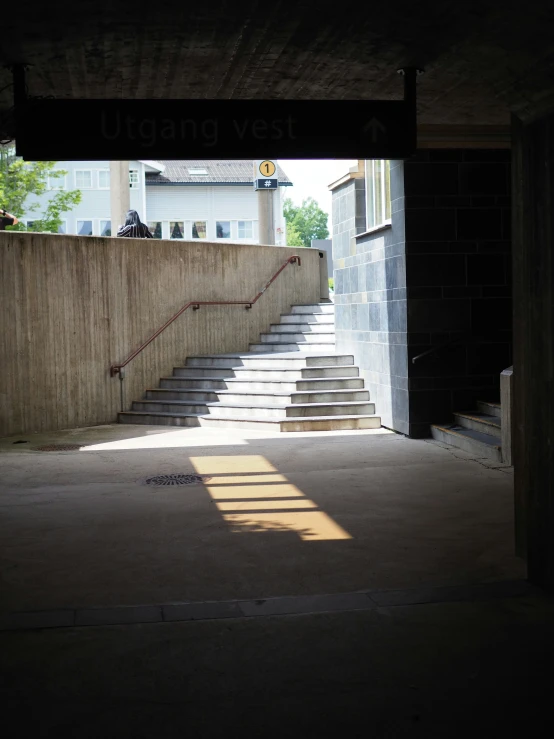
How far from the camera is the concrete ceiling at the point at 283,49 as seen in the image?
4.08 m

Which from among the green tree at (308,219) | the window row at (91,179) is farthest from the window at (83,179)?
the green tree at (308,219)

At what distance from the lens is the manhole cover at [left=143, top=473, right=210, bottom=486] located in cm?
843

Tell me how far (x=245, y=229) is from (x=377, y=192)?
28426 millimetres

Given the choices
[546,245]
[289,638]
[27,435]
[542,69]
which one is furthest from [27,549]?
[27,435]

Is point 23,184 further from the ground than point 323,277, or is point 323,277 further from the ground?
point 23,184

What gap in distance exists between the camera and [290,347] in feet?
50.3

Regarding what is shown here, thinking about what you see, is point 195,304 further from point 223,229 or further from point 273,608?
point 223,229

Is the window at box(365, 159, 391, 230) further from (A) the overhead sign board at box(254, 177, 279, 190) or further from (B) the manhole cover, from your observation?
(A) the overhead sign board at box(254, 177, 279, 190)

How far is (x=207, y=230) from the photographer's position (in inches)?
1576

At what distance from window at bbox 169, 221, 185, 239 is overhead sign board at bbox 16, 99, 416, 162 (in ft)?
115

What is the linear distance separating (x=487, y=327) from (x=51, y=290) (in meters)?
6.15

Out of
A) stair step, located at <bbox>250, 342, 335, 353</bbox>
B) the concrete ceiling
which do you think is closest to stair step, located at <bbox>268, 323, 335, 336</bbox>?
stair step, located at <bbox>250, 342, 335, 353</bbox>

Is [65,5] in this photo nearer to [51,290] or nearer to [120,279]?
[51,290]

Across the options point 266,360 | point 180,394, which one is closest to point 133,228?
point 180,394
